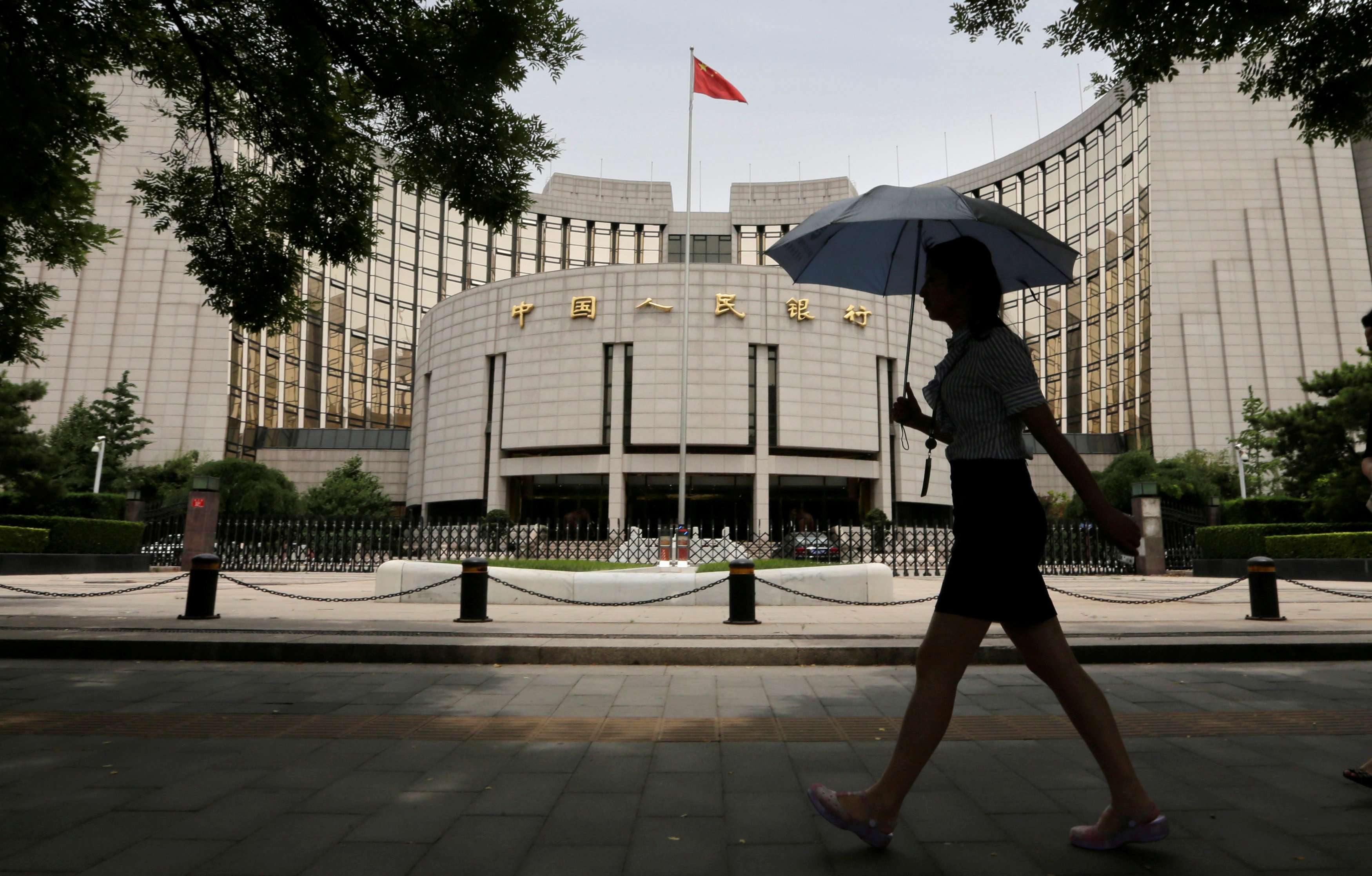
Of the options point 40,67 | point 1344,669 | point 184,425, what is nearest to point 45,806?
point 40,67

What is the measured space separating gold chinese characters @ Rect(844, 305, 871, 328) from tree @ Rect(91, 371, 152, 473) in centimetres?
4030

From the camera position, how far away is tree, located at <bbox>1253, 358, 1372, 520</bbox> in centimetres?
2169

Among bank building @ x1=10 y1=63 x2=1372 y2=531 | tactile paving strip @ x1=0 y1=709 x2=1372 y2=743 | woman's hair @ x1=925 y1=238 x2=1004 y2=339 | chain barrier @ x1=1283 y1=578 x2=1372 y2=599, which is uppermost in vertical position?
bank building @ x1=10 y1=63 x2=1372 y2=531

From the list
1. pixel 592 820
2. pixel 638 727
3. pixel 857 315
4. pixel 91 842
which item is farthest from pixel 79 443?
pixel 592 820

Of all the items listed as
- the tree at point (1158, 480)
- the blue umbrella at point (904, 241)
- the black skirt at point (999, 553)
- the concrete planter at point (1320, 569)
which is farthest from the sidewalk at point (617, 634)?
the tree at point (1158, 480)

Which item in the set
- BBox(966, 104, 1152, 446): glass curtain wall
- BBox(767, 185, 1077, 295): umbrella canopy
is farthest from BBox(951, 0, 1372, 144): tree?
BBox(966, 104, 1152, 446): glass curtain wall

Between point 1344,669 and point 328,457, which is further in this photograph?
point 328,457

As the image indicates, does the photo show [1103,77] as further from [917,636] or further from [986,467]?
[986,467]

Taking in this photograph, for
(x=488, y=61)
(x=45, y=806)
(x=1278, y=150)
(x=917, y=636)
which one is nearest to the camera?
(x=45, y=806)

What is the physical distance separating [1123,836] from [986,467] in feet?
4.48

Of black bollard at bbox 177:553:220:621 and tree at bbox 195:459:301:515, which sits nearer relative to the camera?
black bollard at bbox 177:553:220:621

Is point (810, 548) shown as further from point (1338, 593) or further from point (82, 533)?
point (82, 533)

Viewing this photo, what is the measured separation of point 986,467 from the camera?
285 cm

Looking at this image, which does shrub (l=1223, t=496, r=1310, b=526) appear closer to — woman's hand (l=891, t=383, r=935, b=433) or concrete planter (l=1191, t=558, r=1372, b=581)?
concrete planter (l=1191, t=558, r=1372, b=581)
